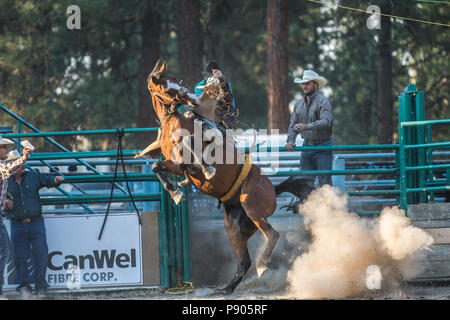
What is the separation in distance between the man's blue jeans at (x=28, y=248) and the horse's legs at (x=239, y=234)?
2.08 m

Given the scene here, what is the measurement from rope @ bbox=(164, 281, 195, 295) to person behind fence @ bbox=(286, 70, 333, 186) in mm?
1968

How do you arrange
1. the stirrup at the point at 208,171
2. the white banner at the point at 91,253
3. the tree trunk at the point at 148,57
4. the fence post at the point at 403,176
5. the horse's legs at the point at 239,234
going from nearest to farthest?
1. the stirrup at the point at 208,171
2. the horse's legs at the point at 239,234
3. the white banner at the point at 91,253
4. the fence post at the point at 403,176
5. the tree trunk at the point at 148,57

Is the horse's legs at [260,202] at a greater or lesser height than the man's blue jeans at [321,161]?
lesser

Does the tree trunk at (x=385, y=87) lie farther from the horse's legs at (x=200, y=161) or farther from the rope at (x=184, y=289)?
the horse's legs at (x=200, y=161)

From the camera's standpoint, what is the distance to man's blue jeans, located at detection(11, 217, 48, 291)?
7633 mm

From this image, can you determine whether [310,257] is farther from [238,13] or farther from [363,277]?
[238,13]

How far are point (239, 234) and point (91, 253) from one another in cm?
184

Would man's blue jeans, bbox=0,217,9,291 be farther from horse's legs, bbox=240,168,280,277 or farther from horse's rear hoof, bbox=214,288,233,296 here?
horse's legs, bbox=240,168,280,277

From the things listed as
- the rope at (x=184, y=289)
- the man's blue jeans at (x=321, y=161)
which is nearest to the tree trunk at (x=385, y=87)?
the man's blue jeans at (x=321, y=161)

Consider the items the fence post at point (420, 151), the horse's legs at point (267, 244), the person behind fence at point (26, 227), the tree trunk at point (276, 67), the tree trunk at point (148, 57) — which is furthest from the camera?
the tree trunk at point (148, 57)

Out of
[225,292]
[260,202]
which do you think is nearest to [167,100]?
[260,202]

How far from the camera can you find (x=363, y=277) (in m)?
7.34

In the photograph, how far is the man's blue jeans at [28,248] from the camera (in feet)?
25.0

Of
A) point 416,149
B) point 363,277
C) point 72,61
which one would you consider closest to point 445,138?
point 72,61
